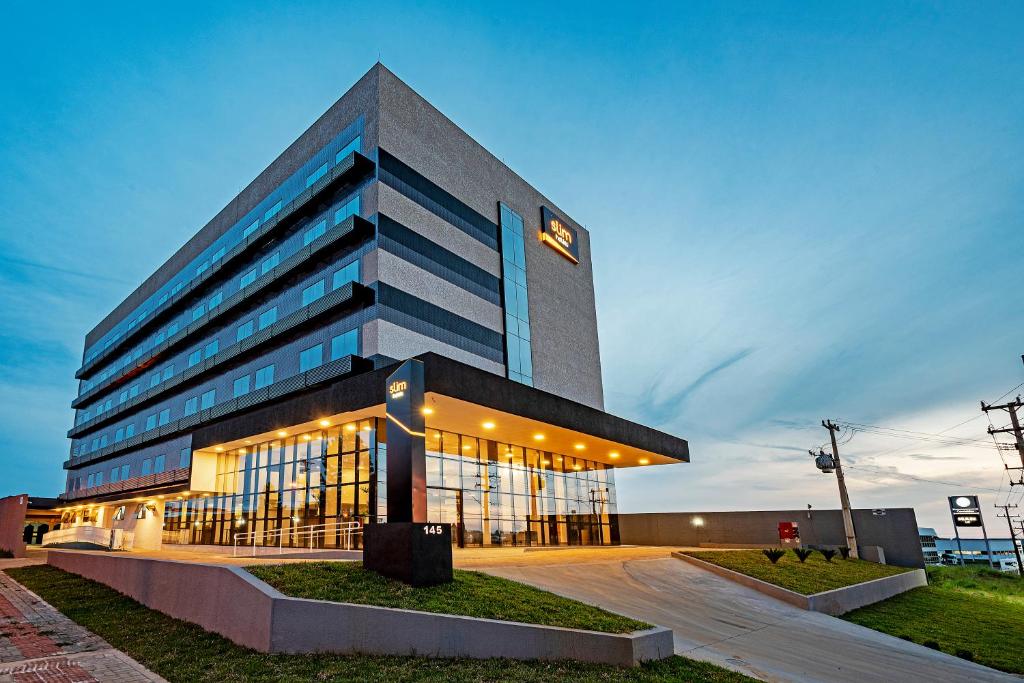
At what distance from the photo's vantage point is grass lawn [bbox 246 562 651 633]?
11547 millimetres

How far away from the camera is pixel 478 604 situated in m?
12.1

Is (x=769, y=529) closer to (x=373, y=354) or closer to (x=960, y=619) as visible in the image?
(x=960, y=619)

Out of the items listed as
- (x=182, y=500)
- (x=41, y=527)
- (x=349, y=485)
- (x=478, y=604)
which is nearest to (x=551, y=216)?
(x=349, y=485)

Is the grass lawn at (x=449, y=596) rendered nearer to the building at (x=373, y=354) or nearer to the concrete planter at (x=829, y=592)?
the building at (x=373, y=354)

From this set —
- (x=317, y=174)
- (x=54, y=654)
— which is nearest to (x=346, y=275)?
(x=317, y=174)

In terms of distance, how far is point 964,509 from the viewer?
155 ft

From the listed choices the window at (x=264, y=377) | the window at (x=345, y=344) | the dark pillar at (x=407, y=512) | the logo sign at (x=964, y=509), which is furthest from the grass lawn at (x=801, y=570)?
the window at (x=264, y=377)

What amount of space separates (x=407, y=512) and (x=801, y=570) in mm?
18063

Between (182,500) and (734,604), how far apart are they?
3246cm

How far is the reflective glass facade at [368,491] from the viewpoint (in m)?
→ 25.4

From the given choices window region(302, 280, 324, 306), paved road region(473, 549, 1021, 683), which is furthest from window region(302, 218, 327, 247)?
paved road region(473, 549, 1021, 683)

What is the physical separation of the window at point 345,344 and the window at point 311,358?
49.4 inches

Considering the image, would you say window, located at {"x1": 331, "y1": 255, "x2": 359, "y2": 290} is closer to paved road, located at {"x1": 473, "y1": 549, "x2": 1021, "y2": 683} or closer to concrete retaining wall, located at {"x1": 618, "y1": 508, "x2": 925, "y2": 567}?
paved road, located at {"x1": 473, "y1": 549, "x2": 1021, "y2": 683}

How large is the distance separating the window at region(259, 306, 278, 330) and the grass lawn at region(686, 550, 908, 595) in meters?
27.2
